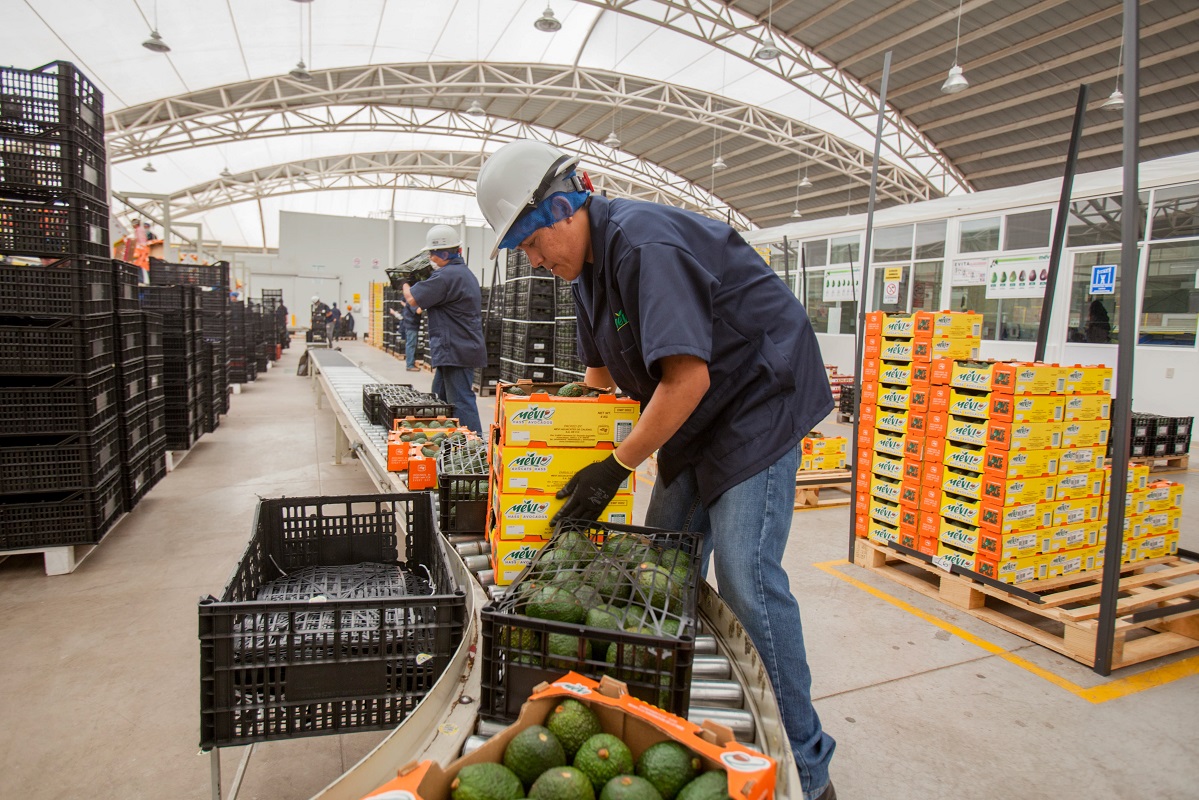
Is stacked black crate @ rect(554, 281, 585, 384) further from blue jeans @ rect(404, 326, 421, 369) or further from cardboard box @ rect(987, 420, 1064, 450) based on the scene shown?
blue jeans @ rect(404, 326, 421, 369)

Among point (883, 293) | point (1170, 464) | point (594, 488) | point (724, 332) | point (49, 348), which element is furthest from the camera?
point (883, 293)

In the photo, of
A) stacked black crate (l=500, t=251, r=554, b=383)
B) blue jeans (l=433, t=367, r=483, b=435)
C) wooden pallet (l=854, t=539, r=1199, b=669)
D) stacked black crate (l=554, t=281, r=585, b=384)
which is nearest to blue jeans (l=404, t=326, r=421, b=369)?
stacked black crate (l=500, t=251, r=554, b=383)

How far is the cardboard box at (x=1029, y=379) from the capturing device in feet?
11.7

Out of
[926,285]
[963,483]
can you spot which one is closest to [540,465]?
[963,483]

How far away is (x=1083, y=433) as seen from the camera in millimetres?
3805

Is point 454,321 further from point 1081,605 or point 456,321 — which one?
point 1081,605

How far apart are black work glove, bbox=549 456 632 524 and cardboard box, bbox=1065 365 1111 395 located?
3.06 meters

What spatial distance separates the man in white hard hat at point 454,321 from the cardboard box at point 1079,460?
12.8 feet

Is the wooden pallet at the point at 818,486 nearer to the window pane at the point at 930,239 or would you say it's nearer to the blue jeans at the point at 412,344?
the window pane at the point at 930,239

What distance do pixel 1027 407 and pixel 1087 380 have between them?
1.56 ft

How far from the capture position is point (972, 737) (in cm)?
253

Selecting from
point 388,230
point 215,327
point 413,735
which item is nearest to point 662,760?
point 413,735

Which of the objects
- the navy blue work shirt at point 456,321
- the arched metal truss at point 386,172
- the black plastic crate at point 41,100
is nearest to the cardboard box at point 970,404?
the navy blue work shirt at point 456,321

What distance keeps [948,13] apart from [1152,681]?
1425 cm
